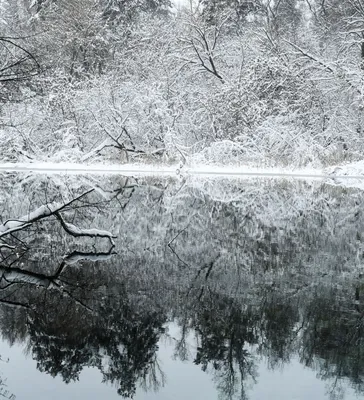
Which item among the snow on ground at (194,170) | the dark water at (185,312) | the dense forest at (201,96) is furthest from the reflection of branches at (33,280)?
the dense forest at (201,96)

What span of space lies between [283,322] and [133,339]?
1387mm

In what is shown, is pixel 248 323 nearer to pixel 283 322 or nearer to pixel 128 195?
pixel 283 322

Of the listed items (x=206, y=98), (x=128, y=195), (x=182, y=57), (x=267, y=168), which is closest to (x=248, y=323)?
(x=128, y=195)

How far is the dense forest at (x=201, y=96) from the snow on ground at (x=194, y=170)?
21.9 inches

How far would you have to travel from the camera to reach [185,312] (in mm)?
5547

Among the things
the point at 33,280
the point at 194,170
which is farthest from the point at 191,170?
the point at 33,280

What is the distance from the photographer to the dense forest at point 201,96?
2684 centimetres

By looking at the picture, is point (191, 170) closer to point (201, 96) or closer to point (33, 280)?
point (201, 96)

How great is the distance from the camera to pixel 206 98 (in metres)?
29.7

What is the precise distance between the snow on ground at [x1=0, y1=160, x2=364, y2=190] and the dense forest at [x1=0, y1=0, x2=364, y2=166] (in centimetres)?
56

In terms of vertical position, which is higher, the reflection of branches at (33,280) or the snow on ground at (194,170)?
Result: the reflection of branches at (33,280)

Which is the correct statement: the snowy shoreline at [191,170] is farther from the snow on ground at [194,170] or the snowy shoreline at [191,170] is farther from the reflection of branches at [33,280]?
the reflection of branches at [33,280]

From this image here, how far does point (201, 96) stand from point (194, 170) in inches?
219

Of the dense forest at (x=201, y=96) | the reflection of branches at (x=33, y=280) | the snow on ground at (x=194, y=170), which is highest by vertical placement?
the dense forest at (x=201, y=96)
